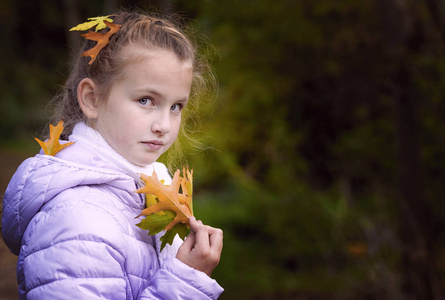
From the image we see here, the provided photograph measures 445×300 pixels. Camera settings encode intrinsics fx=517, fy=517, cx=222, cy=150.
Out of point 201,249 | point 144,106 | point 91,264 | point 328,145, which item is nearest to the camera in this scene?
point 91,264

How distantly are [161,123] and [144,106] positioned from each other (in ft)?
0.28

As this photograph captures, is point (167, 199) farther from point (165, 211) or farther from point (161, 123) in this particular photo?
point (161, 123)

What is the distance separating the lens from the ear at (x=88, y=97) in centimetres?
191

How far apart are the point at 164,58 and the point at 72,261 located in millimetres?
768

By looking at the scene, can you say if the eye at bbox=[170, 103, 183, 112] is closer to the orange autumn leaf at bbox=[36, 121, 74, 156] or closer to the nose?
the nose

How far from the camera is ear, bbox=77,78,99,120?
191 cm

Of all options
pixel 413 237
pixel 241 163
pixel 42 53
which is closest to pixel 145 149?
pixel 413 237

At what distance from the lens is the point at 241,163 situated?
8.18 m

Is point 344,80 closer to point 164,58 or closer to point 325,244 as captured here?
point 325,244

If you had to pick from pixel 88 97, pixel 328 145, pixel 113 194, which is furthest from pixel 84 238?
pixel 328 145

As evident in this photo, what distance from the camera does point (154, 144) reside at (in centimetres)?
186

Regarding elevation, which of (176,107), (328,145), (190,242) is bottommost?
(328,145)

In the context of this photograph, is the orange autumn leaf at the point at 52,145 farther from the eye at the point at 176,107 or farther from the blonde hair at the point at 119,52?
the eye at the point at 176,107

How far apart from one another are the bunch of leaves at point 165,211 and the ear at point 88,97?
0.34m
